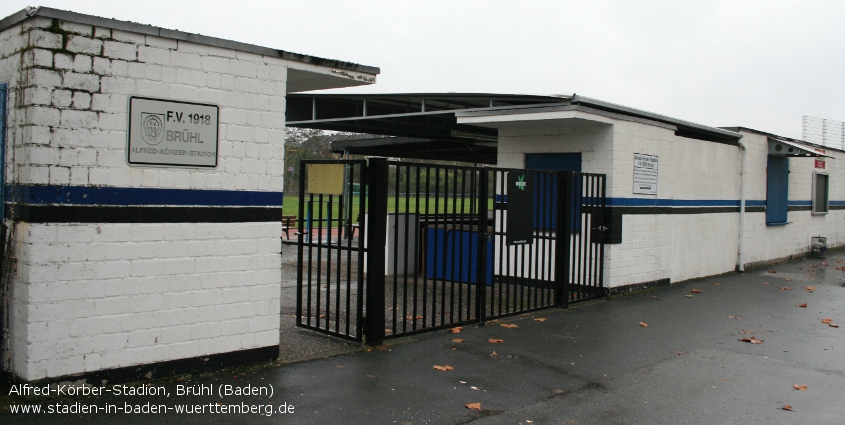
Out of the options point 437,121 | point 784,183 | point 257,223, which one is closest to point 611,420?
point 257,223

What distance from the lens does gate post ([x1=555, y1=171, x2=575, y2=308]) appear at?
9727mm

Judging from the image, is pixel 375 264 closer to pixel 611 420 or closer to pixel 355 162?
pixel 355 162

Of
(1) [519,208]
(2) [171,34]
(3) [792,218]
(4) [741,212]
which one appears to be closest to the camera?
(2) [171,34]

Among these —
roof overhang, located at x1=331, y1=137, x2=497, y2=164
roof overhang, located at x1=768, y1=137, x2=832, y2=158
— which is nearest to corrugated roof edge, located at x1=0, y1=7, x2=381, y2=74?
roof overhang, located at x1=331, y1=137, x2=497, y2=164

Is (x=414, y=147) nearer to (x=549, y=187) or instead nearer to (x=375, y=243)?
(x=549, y=187)

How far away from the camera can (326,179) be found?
7.24 m

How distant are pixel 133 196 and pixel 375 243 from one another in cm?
246

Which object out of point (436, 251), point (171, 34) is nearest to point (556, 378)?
point (436, 251)

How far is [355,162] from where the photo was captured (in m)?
6.96

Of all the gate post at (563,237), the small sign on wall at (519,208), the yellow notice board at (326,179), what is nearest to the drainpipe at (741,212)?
the gate post at (563,237)

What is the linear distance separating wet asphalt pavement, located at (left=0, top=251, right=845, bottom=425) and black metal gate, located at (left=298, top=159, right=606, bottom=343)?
0.34m

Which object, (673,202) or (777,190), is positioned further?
(777,190)

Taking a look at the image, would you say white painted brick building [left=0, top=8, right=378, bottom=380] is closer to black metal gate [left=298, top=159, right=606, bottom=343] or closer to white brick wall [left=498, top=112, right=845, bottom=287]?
black metal gate [left=298, top=159, right=606, bottom=343]

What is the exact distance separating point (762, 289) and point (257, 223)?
31.6 ft
